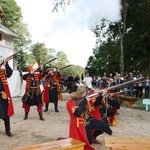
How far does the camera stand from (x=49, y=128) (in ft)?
39.1

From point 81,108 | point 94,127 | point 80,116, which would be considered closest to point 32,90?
point 94,127

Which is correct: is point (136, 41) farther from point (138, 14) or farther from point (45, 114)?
point (45, 114)

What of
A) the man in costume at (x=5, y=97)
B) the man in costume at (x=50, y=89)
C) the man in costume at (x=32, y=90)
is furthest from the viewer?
the man in costume at (x=50, y=89)

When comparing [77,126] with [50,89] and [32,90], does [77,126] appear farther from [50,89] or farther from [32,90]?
[50,89]

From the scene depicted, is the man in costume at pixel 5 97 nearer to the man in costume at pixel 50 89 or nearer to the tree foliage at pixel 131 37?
the man in costume at pixel 50 89

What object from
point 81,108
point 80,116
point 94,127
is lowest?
point 94,127

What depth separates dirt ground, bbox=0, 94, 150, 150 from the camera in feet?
33.1

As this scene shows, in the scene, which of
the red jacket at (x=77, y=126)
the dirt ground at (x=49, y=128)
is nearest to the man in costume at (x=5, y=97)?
the dirt ground at (x=49, y=128)

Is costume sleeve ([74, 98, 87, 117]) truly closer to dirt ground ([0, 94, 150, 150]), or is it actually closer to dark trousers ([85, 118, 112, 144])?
dark trousers ([85, 118, 112, 144])

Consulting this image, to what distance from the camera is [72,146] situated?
20.4 ft

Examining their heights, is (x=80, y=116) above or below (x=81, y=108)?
below

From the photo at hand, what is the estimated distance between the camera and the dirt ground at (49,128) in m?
10.1

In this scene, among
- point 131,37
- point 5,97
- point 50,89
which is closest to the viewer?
point 5,97

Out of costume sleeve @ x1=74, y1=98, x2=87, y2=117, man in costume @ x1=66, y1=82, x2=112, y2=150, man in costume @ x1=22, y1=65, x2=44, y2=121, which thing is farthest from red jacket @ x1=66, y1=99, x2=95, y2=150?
man in costume @ x1=22, y1=65, x2=44, y2=121
